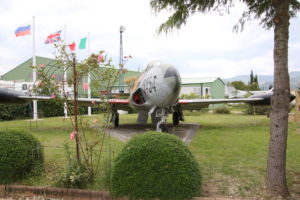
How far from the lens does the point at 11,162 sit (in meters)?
4.39

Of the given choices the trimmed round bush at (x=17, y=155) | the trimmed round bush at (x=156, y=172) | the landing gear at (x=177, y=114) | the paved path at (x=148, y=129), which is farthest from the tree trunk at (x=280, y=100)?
the landing gear at (x=177, y=114)

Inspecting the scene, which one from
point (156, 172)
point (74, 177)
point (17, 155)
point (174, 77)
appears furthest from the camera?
point (174, 77)

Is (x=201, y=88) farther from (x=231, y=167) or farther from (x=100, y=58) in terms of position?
(x=100, y=58)

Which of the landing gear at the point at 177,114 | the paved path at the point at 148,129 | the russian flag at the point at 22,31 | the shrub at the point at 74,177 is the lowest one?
the paved path at the point at 148,129

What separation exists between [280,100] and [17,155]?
15.9 feet

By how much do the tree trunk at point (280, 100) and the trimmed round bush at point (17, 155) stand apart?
14.7 feet

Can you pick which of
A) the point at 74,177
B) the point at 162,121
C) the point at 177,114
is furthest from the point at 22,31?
the point at 74,177

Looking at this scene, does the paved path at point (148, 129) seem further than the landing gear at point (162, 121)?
Yes

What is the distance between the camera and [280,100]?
3789mm

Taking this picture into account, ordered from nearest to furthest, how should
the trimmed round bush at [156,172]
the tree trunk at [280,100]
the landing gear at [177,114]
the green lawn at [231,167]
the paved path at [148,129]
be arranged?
the trimmed round bush at [156,172]
the tree trunk at [280,100]
the green lawn at [231,167]
the paved path at [148,129]
the landing gear at [177,114]

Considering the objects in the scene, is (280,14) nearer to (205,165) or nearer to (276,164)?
(276,164)

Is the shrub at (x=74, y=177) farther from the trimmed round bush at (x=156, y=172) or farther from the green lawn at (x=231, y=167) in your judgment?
the trimmed round bush at (x=156, y=172)

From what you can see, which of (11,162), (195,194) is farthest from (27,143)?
(195,194)

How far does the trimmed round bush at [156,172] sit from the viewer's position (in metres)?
3.52
